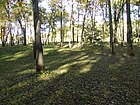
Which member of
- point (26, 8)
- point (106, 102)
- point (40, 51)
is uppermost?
point (26, 8)

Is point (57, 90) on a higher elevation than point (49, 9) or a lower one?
lower

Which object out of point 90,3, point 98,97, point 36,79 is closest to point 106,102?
point 98,97

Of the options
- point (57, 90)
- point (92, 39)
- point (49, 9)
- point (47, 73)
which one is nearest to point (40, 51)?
point (47, 73)

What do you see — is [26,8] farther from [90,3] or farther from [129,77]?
[129,77]

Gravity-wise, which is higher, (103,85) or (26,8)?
(26,8)

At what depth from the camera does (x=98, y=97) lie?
456 inches

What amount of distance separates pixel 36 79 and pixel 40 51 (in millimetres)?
2499

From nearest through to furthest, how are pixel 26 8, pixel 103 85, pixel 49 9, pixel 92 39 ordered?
1. pixel 103 85
2. pixel 26 8
3. pixel 92 39
4. pixel 49 9

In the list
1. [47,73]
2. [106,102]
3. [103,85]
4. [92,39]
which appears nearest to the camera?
[106,102]

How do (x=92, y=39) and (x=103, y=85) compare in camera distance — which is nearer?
(x=103, y=85)

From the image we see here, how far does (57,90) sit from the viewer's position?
13.0 metres

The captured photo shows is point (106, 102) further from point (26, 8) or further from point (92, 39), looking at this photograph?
point (92, 39)

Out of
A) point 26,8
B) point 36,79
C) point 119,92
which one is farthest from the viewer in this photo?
point 26,8

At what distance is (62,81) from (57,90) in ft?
7.34
